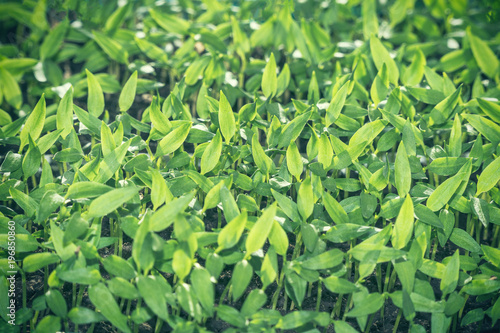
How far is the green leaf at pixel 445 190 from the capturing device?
105cm

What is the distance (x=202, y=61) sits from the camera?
1.50 m

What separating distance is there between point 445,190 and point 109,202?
771 mm

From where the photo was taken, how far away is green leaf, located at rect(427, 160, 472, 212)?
105 cm

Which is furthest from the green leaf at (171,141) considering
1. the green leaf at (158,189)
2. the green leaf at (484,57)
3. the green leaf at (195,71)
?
the green leaf at (484,57)

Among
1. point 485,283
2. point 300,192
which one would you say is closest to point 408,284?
point 485,283

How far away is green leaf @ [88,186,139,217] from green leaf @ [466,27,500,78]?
126 centimetres

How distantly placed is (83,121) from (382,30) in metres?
1.27

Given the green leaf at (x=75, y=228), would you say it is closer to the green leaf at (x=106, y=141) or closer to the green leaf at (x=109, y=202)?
the green leaf at (x=109, y=202)

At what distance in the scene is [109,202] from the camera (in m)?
0.97

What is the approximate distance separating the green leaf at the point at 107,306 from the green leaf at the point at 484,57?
4.58 ft

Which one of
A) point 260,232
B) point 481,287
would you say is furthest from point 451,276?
point 260,232

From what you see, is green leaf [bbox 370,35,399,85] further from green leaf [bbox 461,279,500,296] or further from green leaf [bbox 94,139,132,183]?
green leaf [bbox 94,139,132,183]

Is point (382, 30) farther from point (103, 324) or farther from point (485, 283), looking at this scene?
point (103, 324)

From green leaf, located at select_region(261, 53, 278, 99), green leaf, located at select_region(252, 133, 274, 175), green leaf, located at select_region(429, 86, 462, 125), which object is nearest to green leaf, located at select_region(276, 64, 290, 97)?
green leaf, located at select_region(261, 53, 278, 99)
